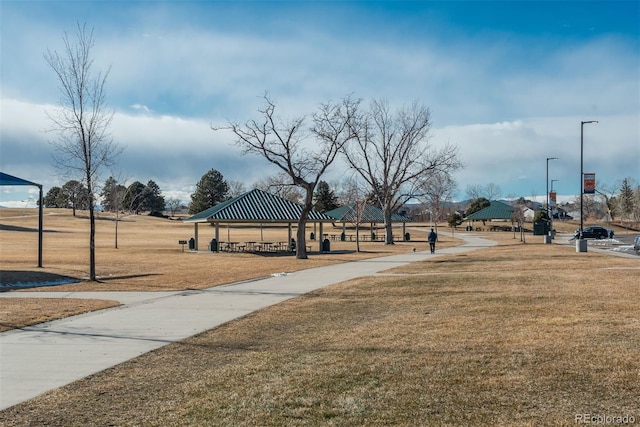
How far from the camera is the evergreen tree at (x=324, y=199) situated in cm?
10525

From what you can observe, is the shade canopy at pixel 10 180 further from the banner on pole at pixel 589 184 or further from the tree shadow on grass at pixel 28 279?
the banner on pole at pixel 589 184

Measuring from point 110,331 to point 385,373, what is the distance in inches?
226

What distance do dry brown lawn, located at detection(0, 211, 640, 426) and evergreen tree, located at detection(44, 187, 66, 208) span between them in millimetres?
129364

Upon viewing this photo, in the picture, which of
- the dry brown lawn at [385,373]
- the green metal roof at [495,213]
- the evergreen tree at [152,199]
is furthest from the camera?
the evergreen tree at [152,199]

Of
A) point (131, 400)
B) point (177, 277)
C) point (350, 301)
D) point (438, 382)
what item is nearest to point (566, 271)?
point (350, 301)

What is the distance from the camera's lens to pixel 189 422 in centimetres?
550

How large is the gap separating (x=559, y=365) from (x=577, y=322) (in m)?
3.02

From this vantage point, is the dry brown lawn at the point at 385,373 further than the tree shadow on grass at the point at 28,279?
No

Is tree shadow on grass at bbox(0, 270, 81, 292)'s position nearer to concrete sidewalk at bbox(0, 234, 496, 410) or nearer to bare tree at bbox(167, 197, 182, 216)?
concrete sidewalk at bbox(0, 234, 496, 410)

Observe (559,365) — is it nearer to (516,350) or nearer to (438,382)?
→ (516,350)

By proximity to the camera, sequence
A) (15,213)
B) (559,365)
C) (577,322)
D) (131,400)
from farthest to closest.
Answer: (15,213) < (577,322) < (559,365) < (131,400)

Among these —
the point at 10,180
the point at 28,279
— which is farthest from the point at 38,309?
the point at 10,180

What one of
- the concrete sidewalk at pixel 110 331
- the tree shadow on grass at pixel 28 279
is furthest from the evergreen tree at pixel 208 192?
the concrete sidewalk at pixel 110 331

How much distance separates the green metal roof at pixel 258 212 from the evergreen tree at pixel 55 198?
97330 mm
